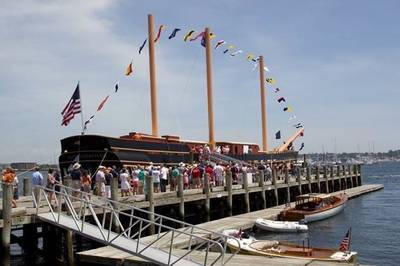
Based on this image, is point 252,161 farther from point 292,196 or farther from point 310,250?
point 310,250

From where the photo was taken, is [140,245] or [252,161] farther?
[252,161]

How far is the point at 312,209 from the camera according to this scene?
30.4 metres

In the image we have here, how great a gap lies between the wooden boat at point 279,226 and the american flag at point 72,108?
9.47 m

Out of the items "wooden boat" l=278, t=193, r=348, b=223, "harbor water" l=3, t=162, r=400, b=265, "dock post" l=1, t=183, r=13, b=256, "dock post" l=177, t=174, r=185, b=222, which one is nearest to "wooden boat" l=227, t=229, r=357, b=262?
"harbor water" l=3, t=162, r=400, b=265

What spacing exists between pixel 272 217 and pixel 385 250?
20.3 ft

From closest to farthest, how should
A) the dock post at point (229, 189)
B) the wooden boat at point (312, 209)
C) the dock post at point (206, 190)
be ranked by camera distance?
1. the dock post at point (206, 190)
2. the dock post at point (229, 189)
3. the wooden boat at point (312, 209)

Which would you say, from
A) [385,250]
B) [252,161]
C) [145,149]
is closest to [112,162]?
[145,149]

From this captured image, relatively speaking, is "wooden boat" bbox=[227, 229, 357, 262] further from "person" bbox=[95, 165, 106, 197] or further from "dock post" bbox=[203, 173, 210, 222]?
"dock post" bbox=[203, 173, 210, 222]

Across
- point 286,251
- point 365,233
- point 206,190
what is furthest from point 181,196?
point 365,233

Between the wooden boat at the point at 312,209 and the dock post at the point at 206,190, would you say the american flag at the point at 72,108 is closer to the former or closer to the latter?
the dock post at the point at 206,190

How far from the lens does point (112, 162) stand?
2920cm

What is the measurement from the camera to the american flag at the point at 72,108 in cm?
2423

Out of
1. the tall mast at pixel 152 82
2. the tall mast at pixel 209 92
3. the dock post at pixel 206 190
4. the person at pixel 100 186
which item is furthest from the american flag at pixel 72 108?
the tall mast at pixel 209 92

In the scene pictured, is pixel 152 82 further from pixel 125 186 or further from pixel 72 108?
pixel 125 186
